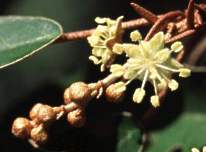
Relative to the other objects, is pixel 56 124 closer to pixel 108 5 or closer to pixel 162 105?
pixel 162 105

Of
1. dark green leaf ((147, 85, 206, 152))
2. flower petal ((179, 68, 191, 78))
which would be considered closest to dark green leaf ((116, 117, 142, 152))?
dark green leaf ((147, 85, 206, 152))

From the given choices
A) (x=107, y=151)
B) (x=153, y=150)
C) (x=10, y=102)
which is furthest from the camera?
(x=10, y=102)

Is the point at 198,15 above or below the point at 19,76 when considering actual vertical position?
above

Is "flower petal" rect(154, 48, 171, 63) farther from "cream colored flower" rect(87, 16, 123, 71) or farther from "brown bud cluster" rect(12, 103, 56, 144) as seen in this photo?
"brown bud cluster" rect(12, 103, 56, 144)

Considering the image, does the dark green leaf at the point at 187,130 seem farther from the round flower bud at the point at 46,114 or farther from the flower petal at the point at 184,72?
the round flower bud at the point at 46,114

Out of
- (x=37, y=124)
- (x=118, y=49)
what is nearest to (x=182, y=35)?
(x=118, y=49)

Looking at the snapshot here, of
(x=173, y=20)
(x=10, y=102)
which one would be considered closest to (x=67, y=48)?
(x=10, y=102)
